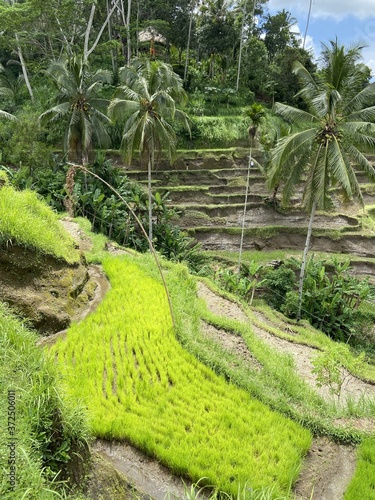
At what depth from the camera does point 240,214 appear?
22156mm

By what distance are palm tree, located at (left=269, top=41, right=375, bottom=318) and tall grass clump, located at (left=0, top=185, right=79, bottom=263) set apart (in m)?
7.19

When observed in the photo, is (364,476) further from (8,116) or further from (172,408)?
(8,116)

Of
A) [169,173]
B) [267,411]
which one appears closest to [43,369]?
[267,411]

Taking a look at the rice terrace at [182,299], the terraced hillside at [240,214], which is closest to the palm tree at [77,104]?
the rice terrace at [182,299]

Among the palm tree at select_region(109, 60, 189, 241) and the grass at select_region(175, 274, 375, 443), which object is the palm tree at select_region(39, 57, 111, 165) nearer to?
the palm tree at select_region(109, 60, 189, 241)

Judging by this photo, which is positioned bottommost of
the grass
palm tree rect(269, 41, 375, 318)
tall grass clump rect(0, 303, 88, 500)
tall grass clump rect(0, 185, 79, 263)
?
the grass

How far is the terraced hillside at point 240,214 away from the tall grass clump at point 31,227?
39.3 feet

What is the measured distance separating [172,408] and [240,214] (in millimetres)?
17169

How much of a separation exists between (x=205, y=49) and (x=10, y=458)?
32903 millimetres

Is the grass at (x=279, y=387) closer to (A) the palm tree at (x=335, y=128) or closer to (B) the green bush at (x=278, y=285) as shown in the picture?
(A) the palm tree at (x=335, y=128)

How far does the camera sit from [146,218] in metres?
18.4

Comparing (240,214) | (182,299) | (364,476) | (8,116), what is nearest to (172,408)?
(364,476)

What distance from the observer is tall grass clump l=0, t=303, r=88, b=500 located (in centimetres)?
301

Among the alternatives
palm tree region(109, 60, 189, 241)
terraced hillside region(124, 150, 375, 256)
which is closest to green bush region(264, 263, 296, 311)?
terraced hillside region(124, 150, 375, 256)
